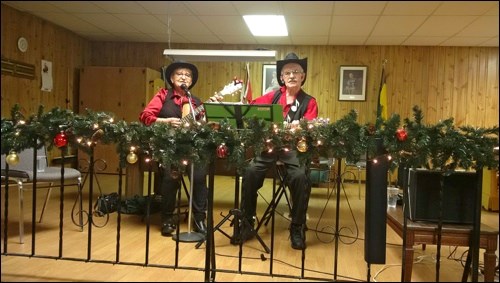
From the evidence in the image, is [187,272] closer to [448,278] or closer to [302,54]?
[448,278]

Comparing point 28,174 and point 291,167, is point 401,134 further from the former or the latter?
point 28,174

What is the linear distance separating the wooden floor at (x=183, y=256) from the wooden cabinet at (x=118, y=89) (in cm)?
284

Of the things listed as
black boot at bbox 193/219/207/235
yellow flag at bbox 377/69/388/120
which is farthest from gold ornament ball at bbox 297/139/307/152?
yellow flag at bbox 377/69/388/120

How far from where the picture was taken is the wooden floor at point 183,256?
6.00 ft

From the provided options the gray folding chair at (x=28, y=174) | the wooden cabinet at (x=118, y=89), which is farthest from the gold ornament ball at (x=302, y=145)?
the wooden cabinet at (x=118, y=89)

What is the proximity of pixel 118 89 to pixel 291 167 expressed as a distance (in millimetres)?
4205

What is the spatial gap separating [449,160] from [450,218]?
0.30m

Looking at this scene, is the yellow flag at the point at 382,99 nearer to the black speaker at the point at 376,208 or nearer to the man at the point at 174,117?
the man at the point at 174,117

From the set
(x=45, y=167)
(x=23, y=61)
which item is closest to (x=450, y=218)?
(x=45, y=167)

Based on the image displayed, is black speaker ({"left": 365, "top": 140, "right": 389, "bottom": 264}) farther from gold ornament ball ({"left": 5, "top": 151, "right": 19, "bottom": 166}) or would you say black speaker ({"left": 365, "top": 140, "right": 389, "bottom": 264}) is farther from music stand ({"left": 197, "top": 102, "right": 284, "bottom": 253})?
Answer: gold ornament ball ({"left": 5, "top": 151, "right": 19, "bottom": 166})

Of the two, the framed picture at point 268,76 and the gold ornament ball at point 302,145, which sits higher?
the framed picture at point 268,76

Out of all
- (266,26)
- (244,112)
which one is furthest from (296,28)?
(244,112)

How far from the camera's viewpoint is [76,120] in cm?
185

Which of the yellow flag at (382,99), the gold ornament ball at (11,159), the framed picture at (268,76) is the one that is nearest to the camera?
the gold ornament ball at (11,159)
